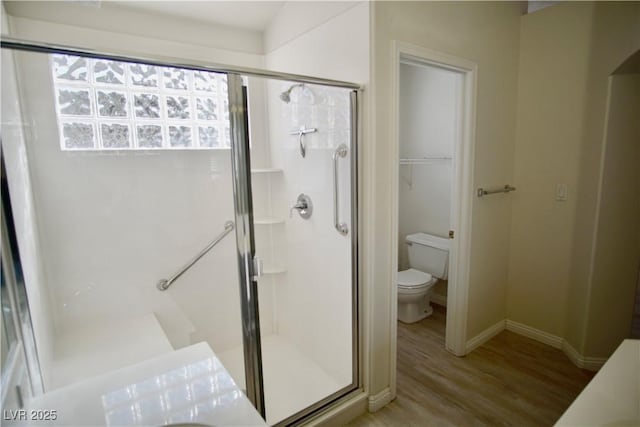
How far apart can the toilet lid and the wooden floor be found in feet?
1.43

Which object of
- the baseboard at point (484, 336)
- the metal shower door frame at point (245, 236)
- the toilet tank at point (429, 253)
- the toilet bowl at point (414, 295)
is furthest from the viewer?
the toilet tank at point (429, 253)

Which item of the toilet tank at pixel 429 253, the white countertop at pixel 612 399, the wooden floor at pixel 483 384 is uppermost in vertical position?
the white countertop at pixel 612 399

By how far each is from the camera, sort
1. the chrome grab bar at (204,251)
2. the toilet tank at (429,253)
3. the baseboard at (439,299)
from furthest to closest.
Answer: the baseboard at (439,299), the toilet tank at (429,253), the chrome grab bar at (204,251)

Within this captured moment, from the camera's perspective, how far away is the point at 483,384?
2.24 meters

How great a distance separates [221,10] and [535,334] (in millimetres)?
3394

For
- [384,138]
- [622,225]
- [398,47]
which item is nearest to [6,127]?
[384,138]

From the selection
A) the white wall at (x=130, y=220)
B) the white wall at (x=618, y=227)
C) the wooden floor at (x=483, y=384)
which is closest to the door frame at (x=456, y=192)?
the wooden floor at (x=483, y=384)

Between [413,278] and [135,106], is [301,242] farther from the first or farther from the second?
[135,106]

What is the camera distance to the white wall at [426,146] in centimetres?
314

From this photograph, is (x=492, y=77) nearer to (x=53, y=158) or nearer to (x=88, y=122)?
(x=88, y=122)

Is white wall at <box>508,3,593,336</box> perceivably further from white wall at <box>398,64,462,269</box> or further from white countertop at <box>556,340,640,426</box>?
white countertop at <box>556,340,640,426</box>

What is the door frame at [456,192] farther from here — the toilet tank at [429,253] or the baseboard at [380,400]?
the toilet tank at [429,253]

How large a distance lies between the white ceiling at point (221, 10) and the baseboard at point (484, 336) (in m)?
2.84

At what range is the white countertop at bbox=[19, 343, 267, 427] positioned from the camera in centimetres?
100
